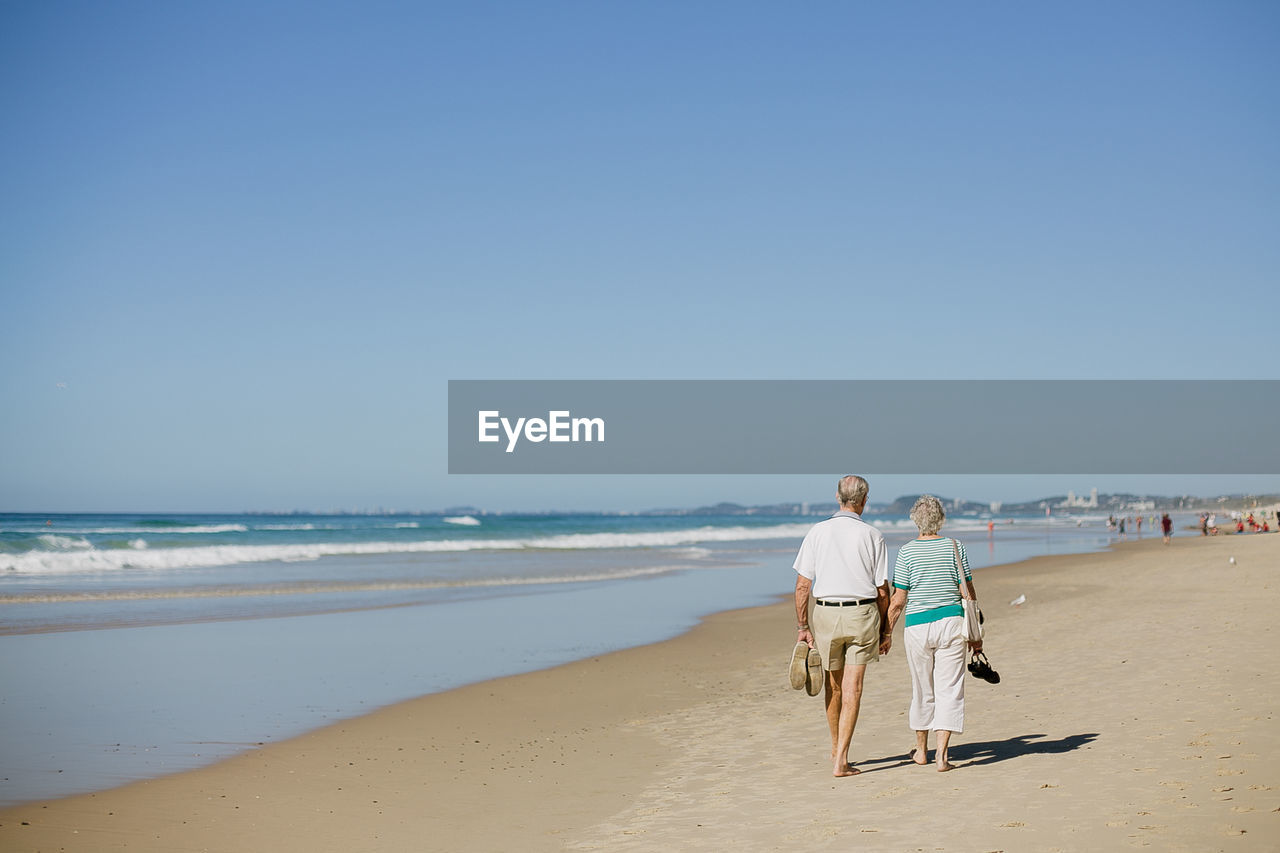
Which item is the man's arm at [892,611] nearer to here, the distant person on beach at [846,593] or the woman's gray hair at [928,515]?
the distant person on beach at [846,593]

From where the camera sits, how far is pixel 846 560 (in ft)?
20.0

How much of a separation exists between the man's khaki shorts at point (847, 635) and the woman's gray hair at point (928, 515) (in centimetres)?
63

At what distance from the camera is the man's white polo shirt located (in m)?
6.10

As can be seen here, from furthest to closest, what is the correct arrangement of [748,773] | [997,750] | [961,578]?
[997,750], [748,773], [961,578]

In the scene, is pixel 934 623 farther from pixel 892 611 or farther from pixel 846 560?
pixel 846 560

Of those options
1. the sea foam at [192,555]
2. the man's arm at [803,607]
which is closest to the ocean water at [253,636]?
the sea foam at [192,555]

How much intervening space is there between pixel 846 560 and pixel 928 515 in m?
0.69

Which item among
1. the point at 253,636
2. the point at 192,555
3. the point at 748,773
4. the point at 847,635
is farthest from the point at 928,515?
the point at 192,555

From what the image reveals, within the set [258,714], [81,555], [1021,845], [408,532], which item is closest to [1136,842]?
[1021,845]

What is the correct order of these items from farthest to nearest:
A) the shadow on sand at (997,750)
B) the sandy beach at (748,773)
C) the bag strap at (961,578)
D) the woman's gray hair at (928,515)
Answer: the shadow on sand at (997,750) → the woman's gray hair at (928,515) → the bag strap at (961,578) → the sandy beach at (748,773)

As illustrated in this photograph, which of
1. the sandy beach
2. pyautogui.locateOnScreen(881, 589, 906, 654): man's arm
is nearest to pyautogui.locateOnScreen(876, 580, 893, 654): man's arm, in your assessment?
pyautogui.locateOnScreen(881, 589, 906, 654): man's arm

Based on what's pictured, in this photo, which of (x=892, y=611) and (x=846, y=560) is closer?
(x=846, y=560)

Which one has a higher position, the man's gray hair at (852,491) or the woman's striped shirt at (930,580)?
the man's gray hair at (852,491)

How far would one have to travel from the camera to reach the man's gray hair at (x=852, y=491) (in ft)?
20.5
